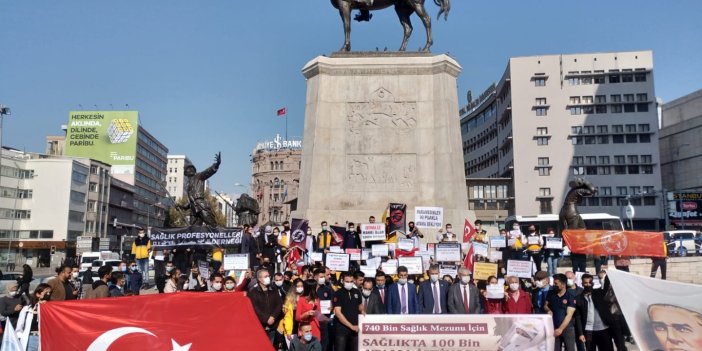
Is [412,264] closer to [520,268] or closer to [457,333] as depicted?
[520,268]

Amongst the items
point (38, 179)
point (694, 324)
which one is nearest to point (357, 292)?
point (694, 324)

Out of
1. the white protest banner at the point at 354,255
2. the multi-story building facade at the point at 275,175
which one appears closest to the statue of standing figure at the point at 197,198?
the white protest banner at the point at 354,255

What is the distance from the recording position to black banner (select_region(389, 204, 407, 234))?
754 inches

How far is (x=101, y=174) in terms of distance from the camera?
101m

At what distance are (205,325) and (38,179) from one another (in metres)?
90.9

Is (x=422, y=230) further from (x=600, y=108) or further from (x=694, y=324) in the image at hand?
(x=600, y=108)

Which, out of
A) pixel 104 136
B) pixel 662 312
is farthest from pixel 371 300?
pixel 104 136

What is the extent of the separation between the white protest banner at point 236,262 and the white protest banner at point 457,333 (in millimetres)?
5099

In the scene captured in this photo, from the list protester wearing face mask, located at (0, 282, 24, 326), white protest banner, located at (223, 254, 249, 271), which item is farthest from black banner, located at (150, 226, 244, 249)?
protester wearing face mask, located at (0, 282, 24, 326)

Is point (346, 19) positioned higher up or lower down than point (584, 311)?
higher up

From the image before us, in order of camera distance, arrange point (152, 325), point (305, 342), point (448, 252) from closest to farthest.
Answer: point (152, 325) < point (305, 342) < point (448, 252)

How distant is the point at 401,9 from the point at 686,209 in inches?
2835

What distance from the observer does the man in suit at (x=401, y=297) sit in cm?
1117

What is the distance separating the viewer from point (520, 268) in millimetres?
13094
